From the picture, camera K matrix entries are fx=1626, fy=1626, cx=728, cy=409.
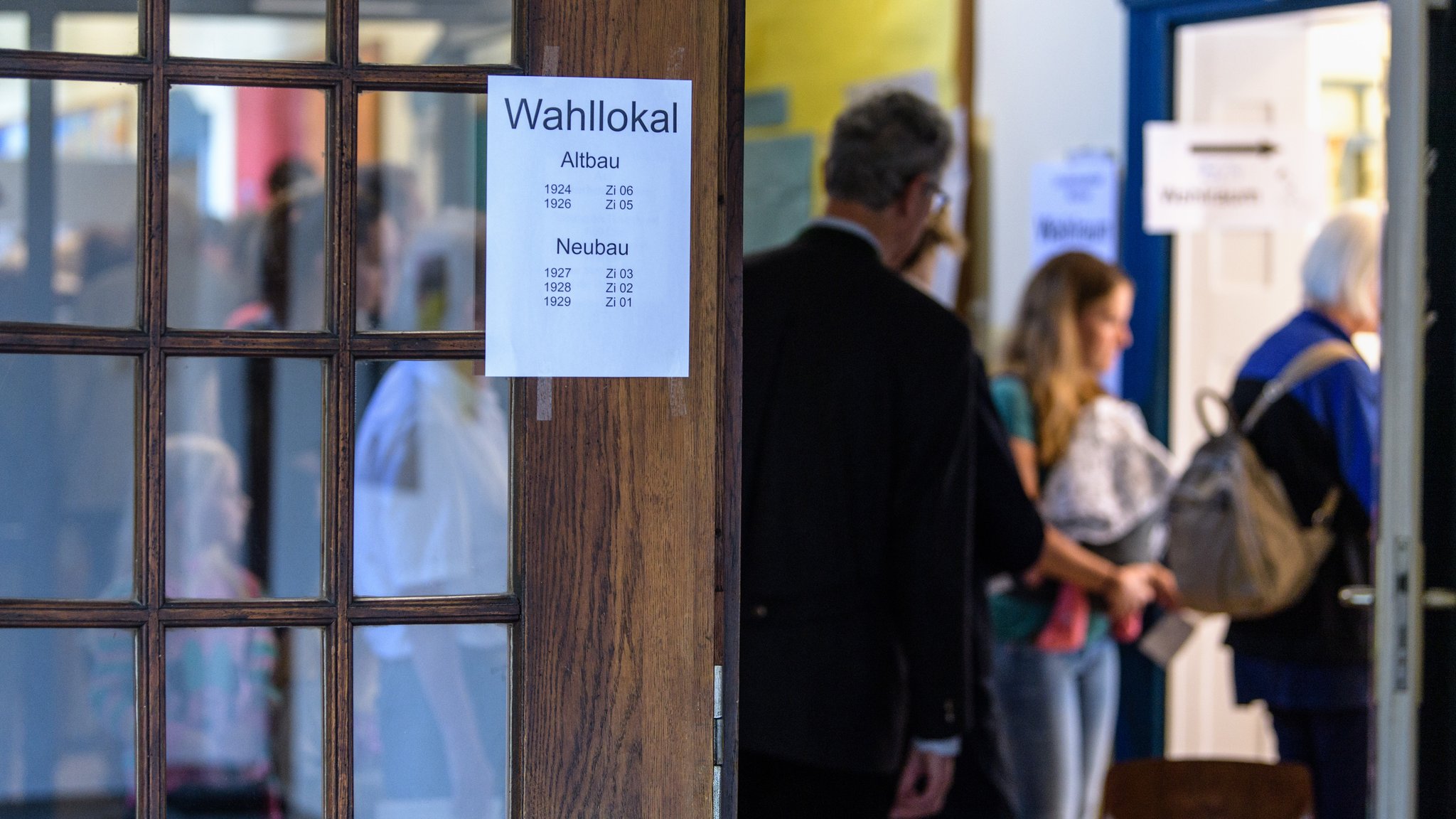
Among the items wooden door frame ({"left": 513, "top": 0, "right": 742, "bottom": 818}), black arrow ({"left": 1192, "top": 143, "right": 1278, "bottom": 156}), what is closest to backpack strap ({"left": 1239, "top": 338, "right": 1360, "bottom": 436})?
black arrow ({"left": 1192, "top": 143, "right": 1278, "bottom": 156})

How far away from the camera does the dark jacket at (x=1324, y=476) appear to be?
3.46m

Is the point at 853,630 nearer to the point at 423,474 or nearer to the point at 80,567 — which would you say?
the point at 423,474

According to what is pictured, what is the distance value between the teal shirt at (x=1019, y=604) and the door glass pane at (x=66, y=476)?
246 centimetres

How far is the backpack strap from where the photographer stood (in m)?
3.49

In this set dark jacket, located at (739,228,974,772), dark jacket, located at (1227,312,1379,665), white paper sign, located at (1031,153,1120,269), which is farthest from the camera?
white paper sign, located at (1031,153,1120,269)

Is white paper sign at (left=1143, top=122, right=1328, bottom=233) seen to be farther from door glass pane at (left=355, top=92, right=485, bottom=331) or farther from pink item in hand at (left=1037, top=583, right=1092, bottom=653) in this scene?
door glass pane at (left=355, top=92, right=485, bottom=331)

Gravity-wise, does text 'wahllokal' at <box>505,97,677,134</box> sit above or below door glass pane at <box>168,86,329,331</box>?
above

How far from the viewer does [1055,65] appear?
16.4 ft

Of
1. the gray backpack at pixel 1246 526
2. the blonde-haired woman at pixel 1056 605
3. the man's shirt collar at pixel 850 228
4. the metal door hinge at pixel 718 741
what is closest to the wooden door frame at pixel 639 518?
the metal door hinge at pixel 718 741

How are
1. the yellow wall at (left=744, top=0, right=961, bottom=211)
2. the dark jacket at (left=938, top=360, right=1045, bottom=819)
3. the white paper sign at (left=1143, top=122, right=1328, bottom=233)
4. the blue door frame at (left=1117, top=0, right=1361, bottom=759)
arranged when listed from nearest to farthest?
1. the dark jacket at (left=938, top=360, right=1045, bottom=819)
2. the white paper sign at (left=1143, top=122, right=1328, bottom=233)
3. the blue door frame at (left=1117, top=0, right=1361, bottom=759)
4. the yellow wall at (left=744, top=0, right=961, bottom=211)

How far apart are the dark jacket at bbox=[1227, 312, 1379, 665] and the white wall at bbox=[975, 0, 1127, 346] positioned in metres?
1.47

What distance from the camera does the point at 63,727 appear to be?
1684 mm

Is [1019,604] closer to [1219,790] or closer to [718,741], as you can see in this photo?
[1219,790]

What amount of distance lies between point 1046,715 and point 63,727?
2659 millimetres
